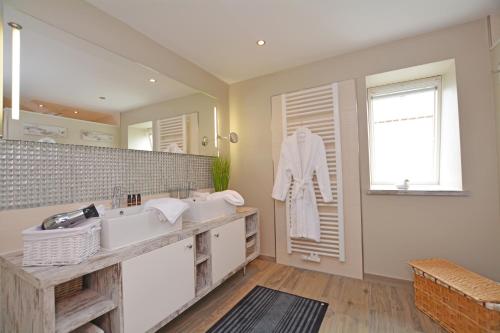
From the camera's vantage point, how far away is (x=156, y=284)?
4.46 feet

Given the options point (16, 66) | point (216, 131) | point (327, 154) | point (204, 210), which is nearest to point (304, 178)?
point (327, 154)

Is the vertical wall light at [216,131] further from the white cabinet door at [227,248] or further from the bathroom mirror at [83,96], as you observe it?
the white cabinet door at [227,248]

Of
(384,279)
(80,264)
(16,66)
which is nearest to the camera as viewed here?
(80,264)

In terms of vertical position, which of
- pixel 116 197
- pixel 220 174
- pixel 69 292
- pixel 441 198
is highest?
pixel 220 174

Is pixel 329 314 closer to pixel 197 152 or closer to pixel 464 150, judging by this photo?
pixel 464 150

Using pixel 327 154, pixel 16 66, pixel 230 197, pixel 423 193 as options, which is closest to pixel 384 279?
pixel 423 193

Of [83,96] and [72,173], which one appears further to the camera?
[83,96]

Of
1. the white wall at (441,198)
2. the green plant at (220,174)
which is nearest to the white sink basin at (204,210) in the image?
the green plant at (220,174)

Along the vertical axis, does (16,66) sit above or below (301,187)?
above

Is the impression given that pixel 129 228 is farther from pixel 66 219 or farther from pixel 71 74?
pixel 71 74

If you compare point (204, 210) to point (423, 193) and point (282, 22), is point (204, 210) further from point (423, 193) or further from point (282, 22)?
point (423, 193)

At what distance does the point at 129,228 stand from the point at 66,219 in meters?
0.30

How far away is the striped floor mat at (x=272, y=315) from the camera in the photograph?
5.19ft

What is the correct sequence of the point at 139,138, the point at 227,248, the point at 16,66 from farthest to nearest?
the point at 227,248 < the point at 139,138 < the point at 16,66
